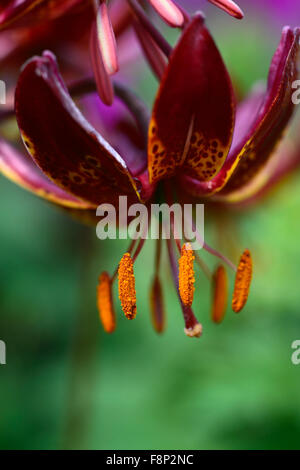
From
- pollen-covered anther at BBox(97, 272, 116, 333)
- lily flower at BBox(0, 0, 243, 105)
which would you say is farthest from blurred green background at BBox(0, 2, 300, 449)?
lily flower at BBox(0, 0, 243, 105)

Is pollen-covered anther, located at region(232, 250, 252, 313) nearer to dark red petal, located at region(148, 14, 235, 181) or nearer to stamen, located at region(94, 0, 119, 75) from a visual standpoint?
dark red petal, located at region(148, 14, 235, 181)

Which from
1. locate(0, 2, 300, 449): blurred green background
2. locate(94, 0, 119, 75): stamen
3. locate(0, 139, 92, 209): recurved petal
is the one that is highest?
locate(94, 0, 119, 75): stamen

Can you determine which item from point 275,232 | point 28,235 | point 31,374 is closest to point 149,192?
point 275,232

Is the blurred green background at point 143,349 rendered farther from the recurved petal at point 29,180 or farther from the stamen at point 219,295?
the recurved petal at point 29,180

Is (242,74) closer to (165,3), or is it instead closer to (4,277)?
(4,277)

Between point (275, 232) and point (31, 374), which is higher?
point (275, 232)

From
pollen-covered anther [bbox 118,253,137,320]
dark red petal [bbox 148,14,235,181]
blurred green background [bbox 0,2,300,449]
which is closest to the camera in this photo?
dark red petal [bbox 148,14,235,181]
